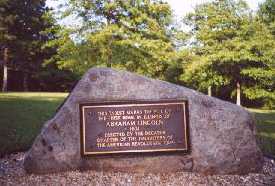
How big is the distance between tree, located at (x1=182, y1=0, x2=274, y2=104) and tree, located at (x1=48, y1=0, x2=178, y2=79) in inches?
206

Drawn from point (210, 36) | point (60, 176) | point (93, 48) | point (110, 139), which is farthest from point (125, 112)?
point (210, 36)

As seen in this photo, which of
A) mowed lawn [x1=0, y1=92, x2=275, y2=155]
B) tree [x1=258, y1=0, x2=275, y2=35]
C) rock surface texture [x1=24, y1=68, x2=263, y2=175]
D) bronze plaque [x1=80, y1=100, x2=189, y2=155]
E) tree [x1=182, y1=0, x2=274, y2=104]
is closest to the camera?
rock surface texture [x1=24, y1=68, x2=263, y2=175]

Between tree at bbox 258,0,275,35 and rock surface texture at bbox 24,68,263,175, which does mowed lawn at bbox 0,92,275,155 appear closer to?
rock surface texture at bbox 24,68,263,175

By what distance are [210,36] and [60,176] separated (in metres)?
21.9

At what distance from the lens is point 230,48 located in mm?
26078

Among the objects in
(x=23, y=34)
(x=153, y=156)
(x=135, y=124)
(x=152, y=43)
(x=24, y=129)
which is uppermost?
(x=23, y=34)

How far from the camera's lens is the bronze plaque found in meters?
7.11

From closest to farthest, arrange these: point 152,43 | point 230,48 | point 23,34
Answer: point 152,43 → point 230,48 → point 23,34

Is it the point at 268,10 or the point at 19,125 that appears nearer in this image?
the point at 19,125

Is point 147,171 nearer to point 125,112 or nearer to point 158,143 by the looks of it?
point 158,143

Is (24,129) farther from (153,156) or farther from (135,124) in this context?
(153,156)

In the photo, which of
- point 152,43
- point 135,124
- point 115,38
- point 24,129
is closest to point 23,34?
point 115,38

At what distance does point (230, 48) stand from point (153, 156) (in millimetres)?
20355

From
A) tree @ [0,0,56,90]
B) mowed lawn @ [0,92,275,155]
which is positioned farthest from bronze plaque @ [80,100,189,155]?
tree @ [0,0,56,90]
